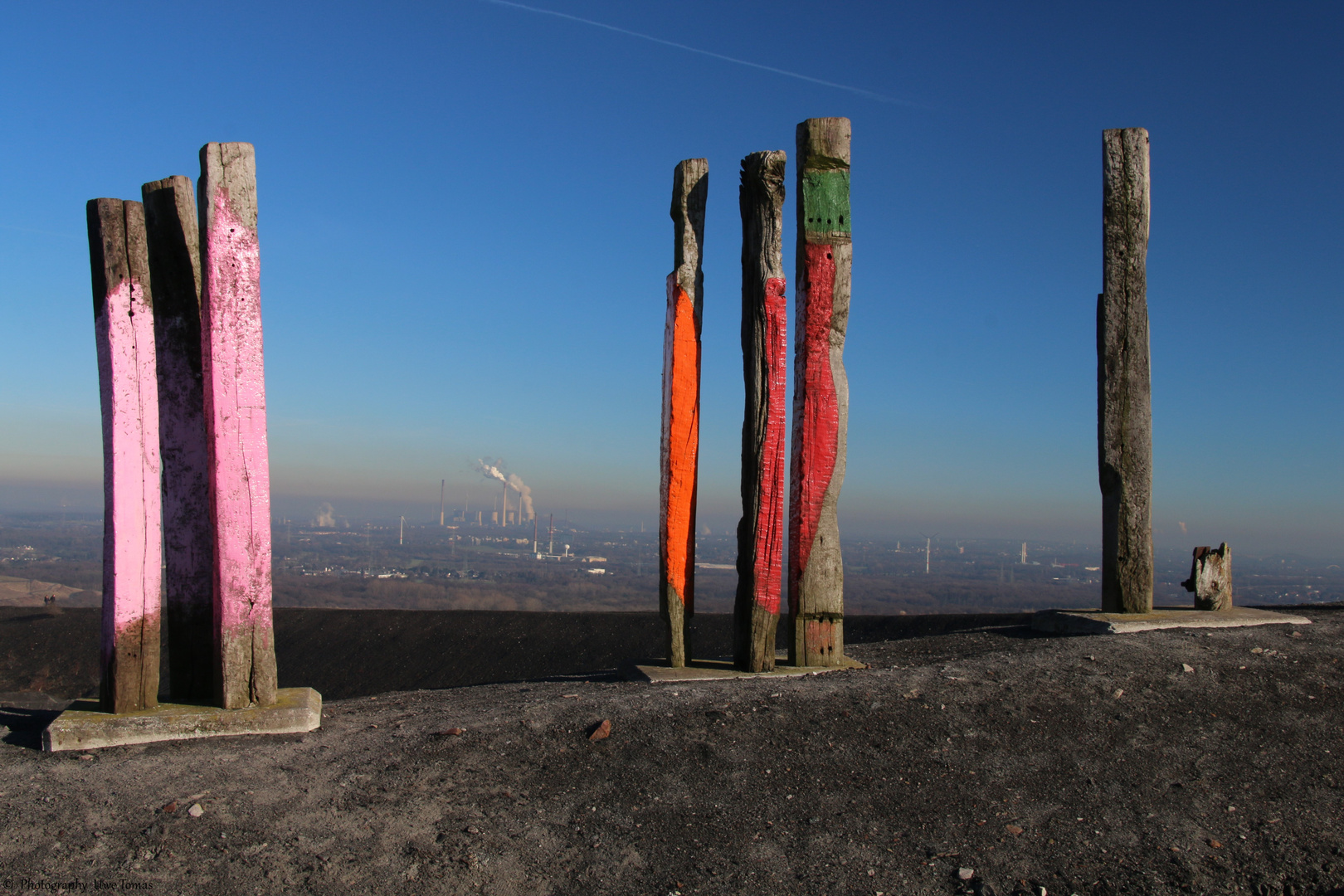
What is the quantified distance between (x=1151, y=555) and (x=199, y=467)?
24.1 ft

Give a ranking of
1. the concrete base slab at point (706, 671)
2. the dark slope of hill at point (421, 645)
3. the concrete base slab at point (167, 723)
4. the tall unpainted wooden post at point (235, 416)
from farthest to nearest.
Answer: the dark slope of hill at point (421, 645)
the concrete base slab at point (706, 671)
the tall unpainted wooden post at point (235, 416)
the concrete base slab at point (167, 723)

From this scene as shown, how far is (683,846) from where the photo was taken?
3.53 m

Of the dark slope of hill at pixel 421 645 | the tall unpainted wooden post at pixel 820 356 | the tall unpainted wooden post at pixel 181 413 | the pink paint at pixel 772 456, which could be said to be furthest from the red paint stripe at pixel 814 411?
the dark slope of hill at pixel 421 645

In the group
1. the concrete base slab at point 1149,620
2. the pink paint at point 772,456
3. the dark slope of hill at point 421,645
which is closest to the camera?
the pink paint at point 772,456

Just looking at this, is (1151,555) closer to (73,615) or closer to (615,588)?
(73,615)

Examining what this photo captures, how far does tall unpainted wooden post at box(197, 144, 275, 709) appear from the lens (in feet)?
15.3

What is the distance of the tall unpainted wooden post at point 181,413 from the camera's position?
16.4 feet

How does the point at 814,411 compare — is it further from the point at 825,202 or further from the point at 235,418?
the point at 235,418

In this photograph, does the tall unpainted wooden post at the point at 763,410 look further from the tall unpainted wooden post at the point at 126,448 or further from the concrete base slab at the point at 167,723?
the tall unpainted wooden post at the point at 126,448

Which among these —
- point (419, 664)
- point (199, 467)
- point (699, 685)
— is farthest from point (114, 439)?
point (419, 664)

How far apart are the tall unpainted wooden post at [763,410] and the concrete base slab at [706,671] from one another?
0.14m

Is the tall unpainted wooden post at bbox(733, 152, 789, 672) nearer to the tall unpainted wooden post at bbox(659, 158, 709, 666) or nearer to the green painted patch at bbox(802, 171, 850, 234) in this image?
the green painted patch at bbox(802, 171, 850, 234)

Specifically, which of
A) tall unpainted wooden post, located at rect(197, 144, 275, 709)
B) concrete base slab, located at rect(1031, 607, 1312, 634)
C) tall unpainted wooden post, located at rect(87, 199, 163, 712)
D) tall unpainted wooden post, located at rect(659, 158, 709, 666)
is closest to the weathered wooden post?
concrete base slab, located at rect(1031, 607, 1312, 634)

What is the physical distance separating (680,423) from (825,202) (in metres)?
1.82
